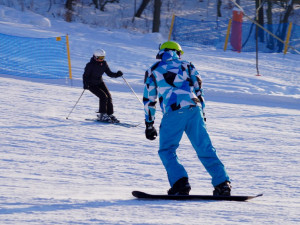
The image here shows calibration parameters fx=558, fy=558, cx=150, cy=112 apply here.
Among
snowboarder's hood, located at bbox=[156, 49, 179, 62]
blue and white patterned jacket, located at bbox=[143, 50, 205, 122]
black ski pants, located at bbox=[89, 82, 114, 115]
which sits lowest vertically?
black ski pants, located at bbox=[89, 82, 114, 115]

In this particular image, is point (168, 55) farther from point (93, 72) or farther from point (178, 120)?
point (93, 72)

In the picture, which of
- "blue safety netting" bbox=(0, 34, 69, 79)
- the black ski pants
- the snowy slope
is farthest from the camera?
"blue safety netting" bbox=(0, 34, 69, 79)

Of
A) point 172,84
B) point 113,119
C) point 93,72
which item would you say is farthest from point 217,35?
point 172,84

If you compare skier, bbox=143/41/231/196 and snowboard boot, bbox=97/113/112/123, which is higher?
skier, bbox=143/41/231/196

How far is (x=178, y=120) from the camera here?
4902 mm

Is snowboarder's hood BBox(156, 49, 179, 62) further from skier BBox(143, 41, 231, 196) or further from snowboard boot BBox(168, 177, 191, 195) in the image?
snowboard boot BBox(168, 177, 191, 195)

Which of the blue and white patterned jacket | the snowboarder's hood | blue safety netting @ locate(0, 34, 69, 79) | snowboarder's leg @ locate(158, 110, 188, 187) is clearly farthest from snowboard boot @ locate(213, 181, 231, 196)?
blue safety netting @ locate(0, 34, 69, 79)

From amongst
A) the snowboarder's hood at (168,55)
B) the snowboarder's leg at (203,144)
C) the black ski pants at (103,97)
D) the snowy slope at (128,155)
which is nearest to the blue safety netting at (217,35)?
the snowy slope at (128,155)

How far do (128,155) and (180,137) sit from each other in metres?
2.61

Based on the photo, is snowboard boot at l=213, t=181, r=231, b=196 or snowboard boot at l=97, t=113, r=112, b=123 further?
snowboard boot at l=97, t=113, r=112, b=123

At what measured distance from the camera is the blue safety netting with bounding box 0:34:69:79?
46.9 ft

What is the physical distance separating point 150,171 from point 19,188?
198 centimetres

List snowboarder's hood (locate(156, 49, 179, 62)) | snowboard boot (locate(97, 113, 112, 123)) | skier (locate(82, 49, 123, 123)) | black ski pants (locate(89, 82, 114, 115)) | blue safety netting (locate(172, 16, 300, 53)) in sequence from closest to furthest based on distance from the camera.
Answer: snowboarder's hood (locate(156, 49, 179, 62))
skier (locate(82, 49, 123, 123))
black ski pants (locate(89, 82, 114, 115))
snowboard boot (locate(97, 113, 112, 123))
blue safety netting (locate(172, 16, 300, 53))

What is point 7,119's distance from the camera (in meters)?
9.22
